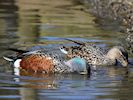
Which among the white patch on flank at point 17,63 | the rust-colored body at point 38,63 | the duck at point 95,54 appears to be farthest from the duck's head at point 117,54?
the white patch on flank at point 17,63

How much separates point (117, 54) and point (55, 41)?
1981mm

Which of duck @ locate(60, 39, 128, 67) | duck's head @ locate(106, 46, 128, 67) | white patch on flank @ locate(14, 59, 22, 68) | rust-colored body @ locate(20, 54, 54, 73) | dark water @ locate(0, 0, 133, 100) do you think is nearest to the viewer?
dark water @ locate(0, 0, 133, 100)

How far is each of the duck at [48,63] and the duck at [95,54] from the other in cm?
134

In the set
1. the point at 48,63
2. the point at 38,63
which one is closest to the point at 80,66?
the point at 48,63

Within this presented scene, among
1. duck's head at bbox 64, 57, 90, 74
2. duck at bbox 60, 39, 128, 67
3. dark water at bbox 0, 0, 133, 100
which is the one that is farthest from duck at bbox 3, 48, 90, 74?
duck at bbox 60, 39, 128, 67

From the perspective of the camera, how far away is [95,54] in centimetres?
1412

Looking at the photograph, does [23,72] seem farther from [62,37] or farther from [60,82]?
[62,37]

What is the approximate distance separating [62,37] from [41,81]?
457 centimetres

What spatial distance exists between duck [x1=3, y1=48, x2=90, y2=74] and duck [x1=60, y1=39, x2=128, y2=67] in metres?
1.34

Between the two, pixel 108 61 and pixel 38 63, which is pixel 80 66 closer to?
pixel 38 63

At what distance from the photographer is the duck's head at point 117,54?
13727 mm

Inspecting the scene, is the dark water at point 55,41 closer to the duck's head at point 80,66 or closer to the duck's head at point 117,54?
the duck's head at point 80,66

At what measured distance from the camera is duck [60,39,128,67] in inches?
552

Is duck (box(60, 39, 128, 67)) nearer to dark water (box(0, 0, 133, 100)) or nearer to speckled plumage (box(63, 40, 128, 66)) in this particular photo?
speckled plumage (box(63, 40, 128, 66))
